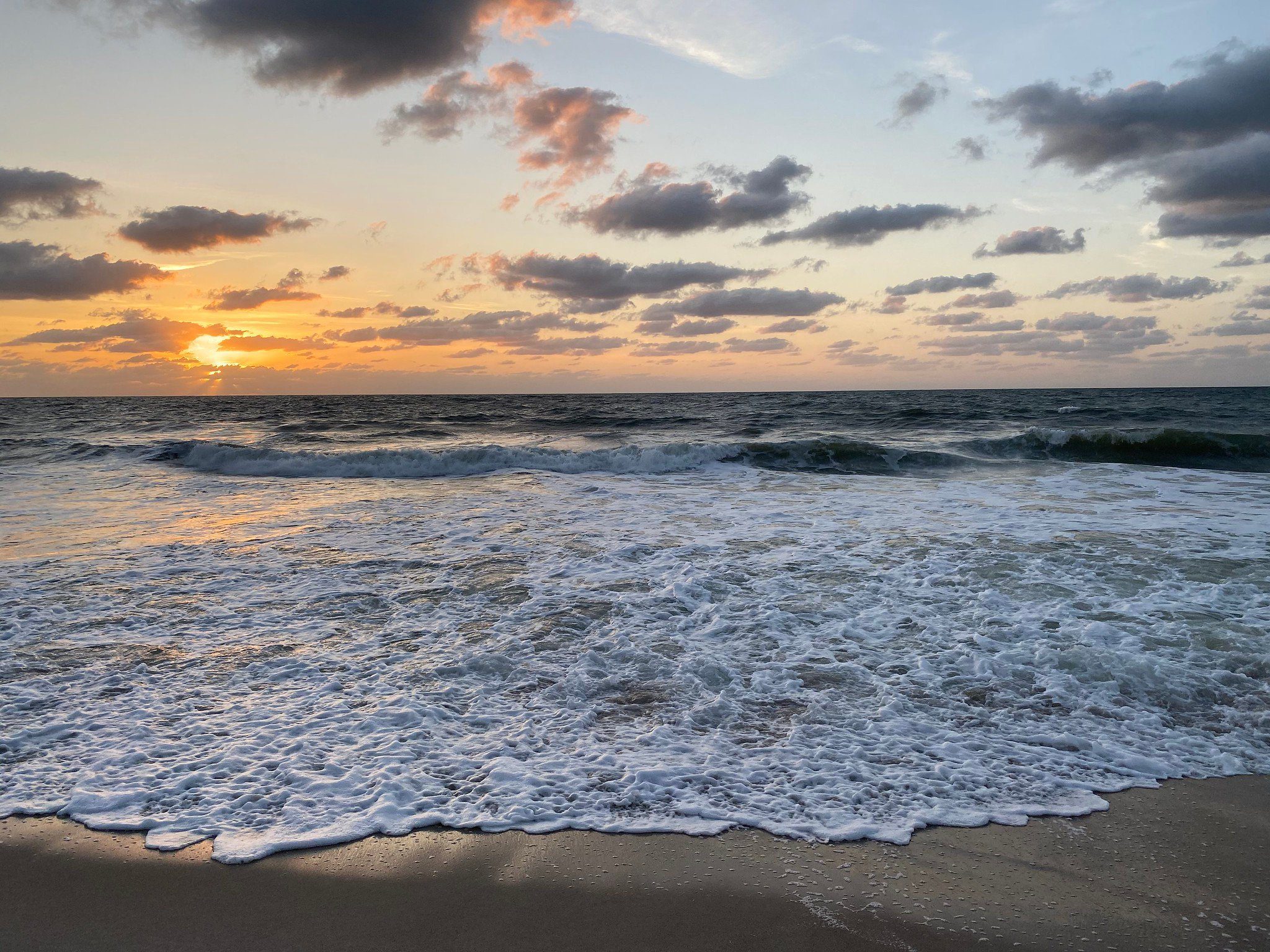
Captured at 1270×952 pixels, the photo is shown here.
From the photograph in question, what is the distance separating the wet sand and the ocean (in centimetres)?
14

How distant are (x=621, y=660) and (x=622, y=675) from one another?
0.84ft

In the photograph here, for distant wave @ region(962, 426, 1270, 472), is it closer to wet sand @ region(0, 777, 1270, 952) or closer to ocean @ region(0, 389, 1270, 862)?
ocean @ region(0, 389, 1270, 862)

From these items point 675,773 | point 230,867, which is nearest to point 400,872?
point 230,867

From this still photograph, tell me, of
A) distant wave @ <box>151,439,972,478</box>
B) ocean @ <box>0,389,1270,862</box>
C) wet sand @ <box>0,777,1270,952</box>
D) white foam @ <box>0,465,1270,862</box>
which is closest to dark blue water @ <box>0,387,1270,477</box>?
distant wave @ <box>151,439,972,478</box>

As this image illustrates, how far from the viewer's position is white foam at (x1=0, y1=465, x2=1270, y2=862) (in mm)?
3434

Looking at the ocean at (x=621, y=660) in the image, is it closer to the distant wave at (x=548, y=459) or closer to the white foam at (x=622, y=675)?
the white foam at (x=622, y=675)

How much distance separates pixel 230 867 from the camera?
9.62ft

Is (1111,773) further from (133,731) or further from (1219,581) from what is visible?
(133,731)

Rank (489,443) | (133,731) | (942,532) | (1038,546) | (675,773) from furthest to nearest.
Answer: (489,443)
(942,532)
(1038,546)
(133,731)
(675,773)

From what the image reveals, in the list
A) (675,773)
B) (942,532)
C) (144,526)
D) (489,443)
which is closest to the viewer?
(675,773)

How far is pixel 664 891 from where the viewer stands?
280 cm

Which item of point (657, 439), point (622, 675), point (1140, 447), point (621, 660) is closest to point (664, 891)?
point (622, 675)

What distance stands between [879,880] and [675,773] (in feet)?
3.56

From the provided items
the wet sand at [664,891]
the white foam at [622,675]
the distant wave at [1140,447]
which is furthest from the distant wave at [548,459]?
the wet sand at [664,891]
